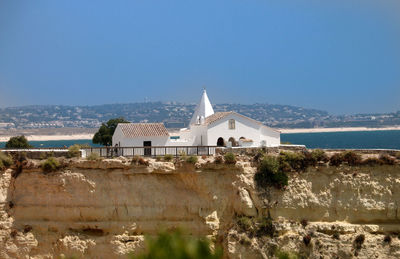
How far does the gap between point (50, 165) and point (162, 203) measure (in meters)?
6.93

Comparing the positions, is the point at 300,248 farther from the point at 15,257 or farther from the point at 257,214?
the point at 15,257

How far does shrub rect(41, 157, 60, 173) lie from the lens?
30.4 m

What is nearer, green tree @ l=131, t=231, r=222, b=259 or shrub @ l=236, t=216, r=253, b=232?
green tree @ l=131, t=231, r=222, b=259

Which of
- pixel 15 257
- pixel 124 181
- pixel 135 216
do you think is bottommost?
pixel 15 257

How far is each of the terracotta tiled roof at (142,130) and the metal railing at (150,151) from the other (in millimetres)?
1324

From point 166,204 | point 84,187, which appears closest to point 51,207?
point 84,187

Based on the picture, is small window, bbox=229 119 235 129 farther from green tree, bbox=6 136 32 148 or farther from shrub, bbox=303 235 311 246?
green tree, bbox=6 136 32 148

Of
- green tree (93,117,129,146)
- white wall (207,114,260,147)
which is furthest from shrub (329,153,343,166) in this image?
green tree (93,117,129,146)

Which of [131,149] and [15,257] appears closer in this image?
[15,257]

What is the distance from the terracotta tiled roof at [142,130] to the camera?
34459mm

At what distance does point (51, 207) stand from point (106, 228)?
3527mm

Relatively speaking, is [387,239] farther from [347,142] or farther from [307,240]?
[347,142]

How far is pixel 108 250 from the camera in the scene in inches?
1171

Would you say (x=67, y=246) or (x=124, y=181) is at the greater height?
(x=124, y=181)
